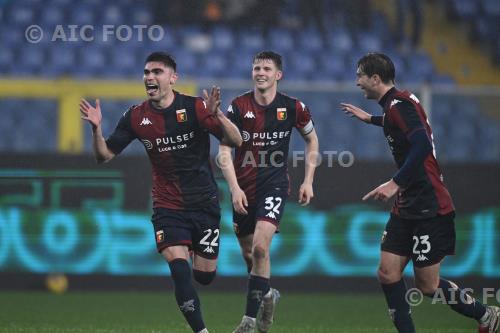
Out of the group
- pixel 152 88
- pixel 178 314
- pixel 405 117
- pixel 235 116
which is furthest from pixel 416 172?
pixel 178 314

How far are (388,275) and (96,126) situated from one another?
2384 mm

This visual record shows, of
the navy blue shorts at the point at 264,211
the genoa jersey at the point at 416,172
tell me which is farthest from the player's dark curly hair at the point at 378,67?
the navy blue shorts at the point at 264,211

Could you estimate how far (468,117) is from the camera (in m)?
13.1

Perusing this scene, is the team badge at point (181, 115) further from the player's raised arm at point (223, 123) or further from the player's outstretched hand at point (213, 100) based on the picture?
the player's outstretched hand at point (213, 100)

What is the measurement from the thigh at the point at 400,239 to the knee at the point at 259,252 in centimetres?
111

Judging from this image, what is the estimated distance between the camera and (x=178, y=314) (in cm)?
1023

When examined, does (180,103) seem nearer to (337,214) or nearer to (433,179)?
(433,179)

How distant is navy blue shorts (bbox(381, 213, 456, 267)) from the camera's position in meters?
7.50

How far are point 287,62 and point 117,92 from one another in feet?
15.3

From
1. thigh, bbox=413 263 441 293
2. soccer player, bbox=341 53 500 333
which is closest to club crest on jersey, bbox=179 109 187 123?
soccer player, bbox=341 53 500 333

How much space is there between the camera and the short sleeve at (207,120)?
26.1 feet

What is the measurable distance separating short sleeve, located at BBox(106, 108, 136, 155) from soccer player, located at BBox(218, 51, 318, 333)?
0.78 meters

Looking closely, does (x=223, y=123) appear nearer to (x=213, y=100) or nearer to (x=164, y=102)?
(x=213, y=100)

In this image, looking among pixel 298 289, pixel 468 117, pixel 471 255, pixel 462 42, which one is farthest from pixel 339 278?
pixel 462 42
